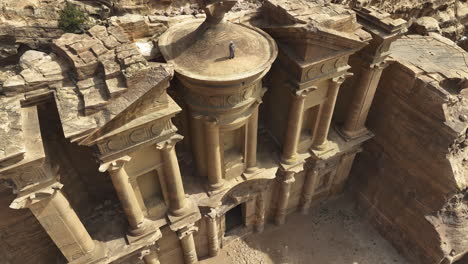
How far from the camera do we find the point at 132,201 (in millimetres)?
9414

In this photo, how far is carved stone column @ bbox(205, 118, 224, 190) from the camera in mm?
9641

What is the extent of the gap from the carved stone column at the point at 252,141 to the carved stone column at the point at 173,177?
2559mm

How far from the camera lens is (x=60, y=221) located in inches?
328

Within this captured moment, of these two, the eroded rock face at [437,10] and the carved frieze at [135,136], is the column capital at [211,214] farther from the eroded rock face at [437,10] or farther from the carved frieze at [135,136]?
the eroded rock face at [437,10]

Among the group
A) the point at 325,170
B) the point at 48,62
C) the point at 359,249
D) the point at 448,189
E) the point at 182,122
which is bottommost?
the point at 359,249

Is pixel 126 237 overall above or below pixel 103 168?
below

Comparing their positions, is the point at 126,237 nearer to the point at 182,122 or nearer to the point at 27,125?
the point at 182,122

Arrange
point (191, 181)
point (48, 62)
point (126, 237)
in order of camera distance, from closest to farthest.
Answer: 1. point (48, 62)
2. point (126, 237)
3. point (191, 181)

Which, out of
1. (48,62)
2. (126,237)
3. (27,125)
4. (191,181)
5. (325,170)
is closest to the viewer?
(27,125)

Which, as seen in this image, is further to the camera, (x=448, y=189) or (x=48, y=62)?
(x=448, y=189)

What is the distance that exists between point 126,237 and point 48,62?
5.47 meters

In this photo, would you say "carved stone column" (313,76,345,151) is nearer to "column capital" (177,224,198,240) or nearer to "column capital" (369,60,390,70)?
"column capital" (369,60,390,70)

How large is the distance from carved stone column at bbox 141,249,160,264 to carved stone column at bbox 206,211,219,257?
82.4 inches

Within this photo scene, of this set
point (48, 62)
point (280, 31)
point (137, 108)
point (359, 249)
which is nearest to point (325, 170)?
point (359, 249)
